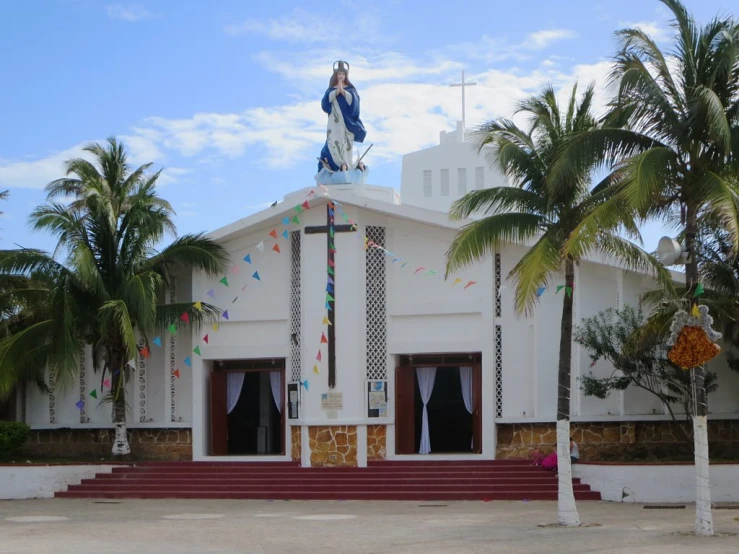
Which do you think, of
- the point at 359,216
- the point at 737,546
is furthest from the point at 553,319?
the point at 737,546

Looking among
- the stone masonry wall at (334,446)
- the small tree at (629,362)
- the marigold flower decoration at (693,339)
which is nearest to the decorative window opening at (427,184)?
the stone masonry wall at (334,446)

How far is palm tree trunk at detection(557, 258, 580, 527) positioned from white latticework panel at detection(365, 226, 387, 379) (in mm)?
8893

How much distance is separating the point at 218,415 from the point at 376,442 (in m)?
4.54

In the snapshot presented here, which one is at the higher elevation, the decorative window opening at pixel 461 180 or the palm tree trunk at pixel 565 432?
the decorative window opening at pixel 461 180

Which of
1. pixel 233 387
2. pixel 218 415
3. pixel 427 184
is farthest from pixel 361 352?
pixel 427 184

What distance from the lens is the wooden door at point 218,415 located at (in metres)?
27.5

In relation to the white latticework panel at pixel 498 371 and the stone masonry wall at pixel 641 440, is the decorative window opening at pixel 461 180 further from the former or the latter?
the stone masonry wall at pixel 641 440

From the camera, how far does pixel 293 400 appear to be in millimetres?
26125

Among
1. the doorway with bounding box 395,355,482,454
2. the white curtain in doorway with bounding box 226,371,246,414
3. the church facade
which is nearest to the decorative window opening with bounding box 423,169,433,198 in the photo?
the church facade

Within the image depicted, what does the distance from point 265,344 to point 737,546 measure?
14702mm

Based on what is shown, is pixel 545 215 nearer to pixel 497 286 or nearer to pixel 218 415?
pixel 497 286

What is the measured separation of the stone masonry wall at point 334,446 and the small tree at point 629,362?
18.0 ft

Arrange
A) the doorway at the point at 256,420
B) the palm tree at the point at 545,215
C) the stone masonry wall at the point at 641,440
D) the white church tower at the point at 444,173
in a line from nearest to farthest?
the palm tree at the point at 545,215, the stone masonry wall at the point at 641,440, the doorway at the point at 256,420, the white church tower at the point at 444,173

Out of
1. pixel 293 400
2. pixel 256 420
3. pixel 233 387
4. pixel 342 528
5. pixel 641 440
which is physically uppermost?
pixel 233 387
